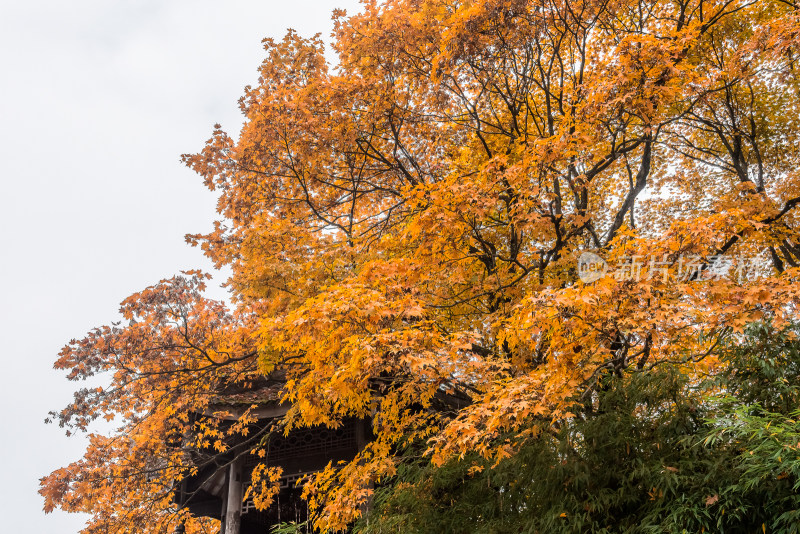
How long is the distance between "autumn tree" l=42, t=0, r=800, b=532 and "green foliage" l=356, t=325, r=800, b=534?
0.27 meters

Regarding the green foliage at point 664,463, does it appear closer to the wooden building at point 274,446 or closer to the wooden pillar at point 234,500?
the wooden building at point 274,446

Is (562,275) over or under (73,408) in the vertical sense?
under

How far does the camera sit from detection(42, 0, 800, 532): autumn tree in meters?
5.14

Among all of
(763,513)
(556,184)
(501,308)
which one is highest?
(556,184)

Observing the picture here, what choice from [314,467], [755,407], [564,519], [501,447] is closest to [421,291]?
[501,447]

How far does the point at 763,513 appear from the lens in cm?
433

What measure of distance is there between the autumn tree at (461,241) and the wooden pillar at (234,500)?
2.91ft

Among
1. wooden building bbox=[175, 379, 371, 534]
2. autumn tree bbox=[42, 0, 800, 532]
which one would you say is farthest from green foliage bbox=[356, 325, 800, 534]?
wooden building bbox=[175, 379, 371, 534]

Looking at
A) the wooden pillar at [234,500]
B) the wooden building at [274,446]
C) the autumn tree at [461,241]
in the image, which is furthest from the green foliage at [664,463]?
the wooden pillar at [234,500]

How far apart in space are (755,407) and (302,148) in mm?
6240

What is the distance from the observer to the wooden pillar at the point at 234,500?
940 cm

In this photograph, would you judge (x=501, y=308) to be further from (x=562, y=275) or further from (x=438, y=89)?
(x=438, y=89)

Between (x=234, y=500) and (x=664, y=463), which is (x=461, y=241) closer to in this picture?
(x=664, y=463)

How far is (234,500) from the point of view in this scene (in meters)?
9.56
